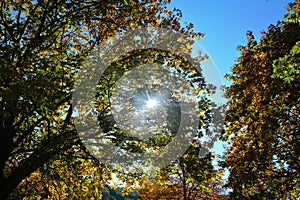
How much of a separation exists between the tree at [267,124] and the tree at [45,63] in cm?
469

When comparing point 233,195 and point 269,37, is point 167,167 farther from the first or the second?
point 269,37

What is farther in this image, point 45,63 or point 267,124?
point 267,124

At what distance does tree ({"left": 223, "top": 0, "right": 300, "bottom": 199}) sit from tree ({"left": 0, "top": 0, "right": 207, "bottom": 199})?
15.4 ft

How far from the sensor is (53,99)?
10.4 meters

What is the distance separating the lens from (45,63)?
34.0ft

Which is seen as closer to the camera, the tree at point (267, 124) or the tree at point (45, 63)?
the tree at point (45, 63)

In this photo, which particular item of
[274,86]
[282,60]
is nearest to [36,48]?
[282,60]

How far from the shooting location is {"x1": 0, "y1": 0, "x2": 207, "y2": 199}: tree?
9.79 meters

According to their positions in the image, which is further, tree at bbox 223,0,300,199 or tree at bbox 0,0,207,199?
tree at bbox 223,0,300,199

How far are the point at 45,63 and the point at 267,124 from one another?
1166 cm

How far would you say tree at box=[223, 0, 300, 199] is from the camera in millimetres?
15766

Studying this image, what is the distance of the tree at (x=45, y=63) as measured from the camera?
32.1ft

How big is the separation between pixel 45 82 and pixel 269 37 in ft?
41.3

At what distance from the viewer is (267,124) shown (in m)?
16.0
